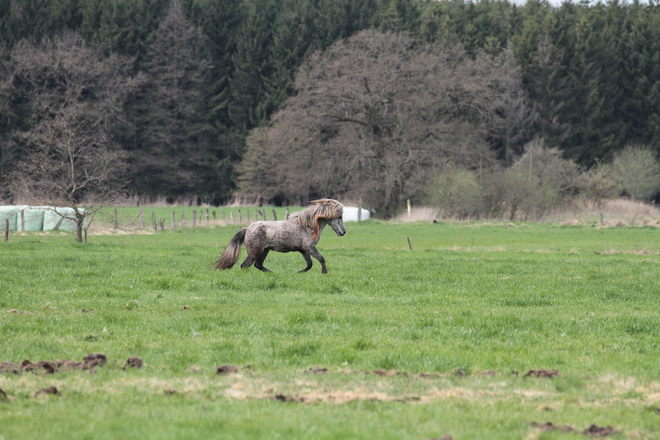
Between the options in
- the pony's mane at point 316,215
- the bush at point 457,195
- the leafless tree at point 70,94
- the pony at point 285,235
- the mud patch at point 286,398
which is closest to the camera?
the mud patch at point 286,398

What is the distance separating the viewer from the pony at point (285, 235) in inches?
693

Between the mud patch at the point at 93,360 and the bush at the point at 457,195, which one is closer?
the mud patch at the point at 93,360

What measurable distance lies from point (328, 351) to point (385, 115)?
182 feet

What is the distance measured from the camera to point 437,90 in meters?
63.1

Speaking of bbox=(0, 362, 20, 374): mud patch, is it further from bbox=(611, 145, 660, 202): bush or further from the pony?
bbox=(611, 145, 660, 202): bush

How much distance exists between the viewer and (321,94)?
61.3m

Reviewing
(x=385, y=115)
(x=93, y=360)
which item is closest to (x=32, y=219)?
(x=385, y=115)

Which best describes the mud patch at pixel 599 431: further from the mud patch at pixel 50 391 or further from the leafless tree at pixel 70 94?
the leafless tree at pixel 70 94

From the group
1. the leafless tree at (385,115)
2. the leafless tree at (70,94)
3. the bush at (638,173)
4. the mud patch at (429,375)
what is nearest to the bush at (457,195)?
the leafless tree at (385,115)

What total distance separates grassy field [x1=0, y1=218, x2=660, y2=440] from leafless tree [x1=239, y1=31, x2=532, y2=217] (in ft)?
140

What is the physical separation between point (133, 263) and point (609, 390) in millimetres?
15434

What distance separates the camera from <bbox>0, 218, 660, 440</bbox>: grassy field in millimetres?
6215

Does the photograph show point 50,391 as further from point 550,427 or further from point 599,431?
point 599,431

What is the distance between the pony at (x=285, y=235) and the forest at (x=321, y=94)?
43.8m
